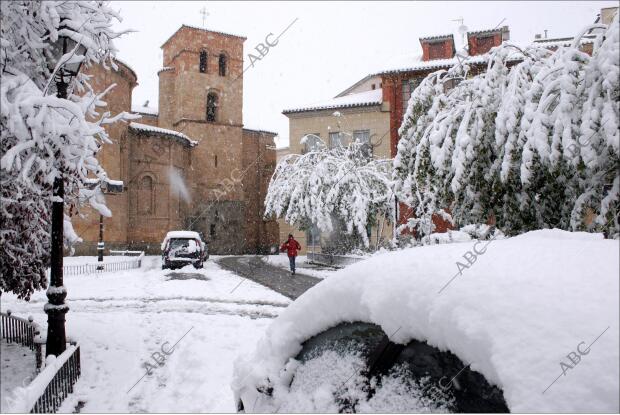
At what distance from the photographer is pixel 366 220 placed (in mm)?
20969

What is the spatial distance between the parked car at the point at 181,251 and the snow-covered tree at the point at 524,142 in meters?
14.8

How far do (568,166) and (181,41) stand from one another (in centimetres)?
4206

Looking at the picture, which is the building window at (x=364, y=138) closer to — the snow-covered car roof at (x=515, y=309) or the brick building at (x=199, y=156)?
the brick building at (x=199, y=156)

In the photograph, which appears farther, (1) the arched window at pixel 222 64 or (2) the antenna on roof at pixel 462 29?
(1) the arched window at pixel 222 64

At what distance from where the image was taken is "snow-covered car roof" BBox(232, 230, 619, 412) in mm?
1549

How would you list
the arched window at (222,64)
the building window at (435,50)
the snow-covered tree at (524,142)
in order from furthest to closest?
1. the arched window at (222,64)
2. the building window at (435,50)
3. the snow-covered tree at (524,142)

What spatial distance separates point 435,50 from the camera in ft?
96.6

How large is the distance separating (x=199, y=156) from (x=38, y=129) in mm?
37986

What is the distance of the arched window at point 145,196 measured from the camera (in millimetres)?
36000

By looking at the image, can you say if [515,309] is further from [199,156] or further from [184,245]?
[199,156]

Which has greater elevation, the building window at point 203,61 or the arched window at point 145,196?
the building window at point 203,61

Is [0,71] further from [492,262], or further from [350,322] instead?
[492,262]

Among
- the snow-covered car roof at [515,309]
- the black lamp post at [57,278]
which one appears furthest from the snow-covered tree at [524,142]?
the black lamp post at [57,278]

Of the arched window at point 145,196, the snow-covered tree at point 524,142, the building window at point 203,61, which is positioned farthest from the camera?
the building window at point 203,61
